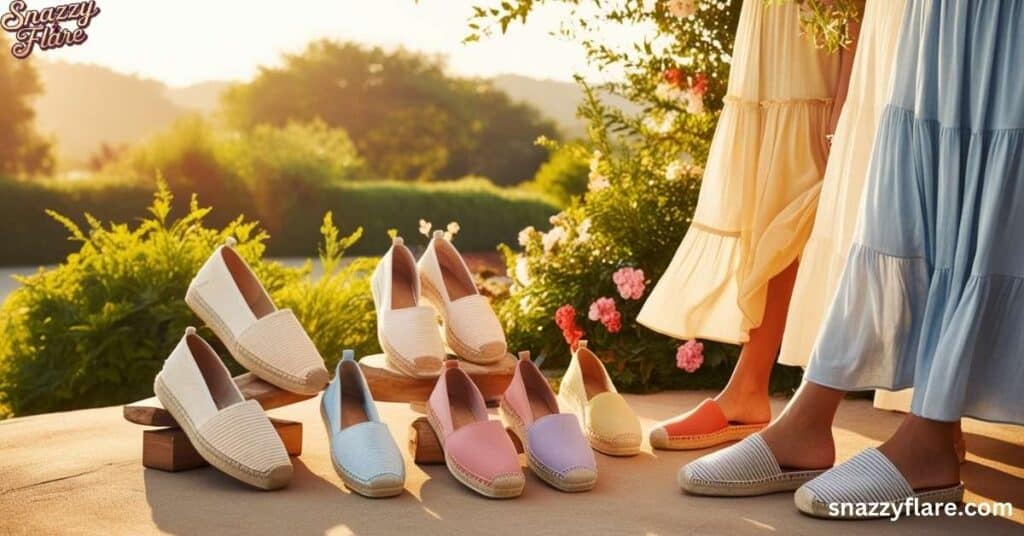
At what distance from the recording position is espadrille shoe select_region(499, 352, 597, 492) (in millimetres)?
3066

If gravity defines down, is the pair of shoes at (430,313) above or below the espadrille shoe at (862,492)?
above

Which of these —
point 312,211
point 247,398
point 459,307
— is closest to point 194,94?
point 312,211

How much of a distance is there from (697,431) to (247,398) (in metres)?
1.38

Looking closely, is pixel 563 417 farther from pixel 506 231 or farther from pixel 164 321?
pixel 506 231

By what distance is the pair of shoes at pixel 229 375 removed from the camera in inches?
119

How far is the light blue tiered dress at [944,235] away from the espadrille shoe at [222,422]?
4.65 ft

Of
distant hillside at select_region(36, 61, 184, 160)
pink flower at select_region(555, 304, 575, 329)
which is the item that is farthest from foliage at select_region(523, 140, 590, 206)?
distant hillside at select_region(36, 61, 184, 160)

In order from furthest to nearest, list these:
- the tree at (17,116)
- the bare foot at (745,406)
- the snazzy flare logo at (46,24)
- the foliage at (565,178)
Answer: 1. the tree at (17,116)
2. the foliage at (565,178)
3. the snazzy flare logo at (46,24)
4. the bare foot at (745,406)

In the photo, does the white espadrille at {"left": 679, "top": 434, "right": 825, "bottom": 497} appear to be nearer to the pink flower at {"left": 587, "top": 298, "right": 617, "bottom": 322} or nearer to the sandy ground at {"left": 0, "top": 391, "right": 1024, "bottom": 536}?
the sandy ground at {"left": 0, "top": 391, "right": 1024, "bottom": 536}

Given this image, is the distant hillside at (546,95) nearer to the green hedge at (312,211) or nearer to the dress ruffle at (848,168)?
the green hedge at (312,211)

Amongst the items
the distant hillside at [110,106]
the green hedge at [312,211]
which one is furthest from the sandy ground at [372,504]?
the distant hillside at [110,106]

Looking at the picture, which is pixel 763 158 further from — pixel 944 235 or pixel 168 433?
pixel 168 433

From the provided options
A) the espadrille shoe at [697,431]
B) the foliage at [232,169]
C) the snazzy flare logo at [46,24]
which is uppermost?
the snazzy flare logo at [46,24]

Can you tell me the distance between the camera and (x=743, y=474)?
3.00m
